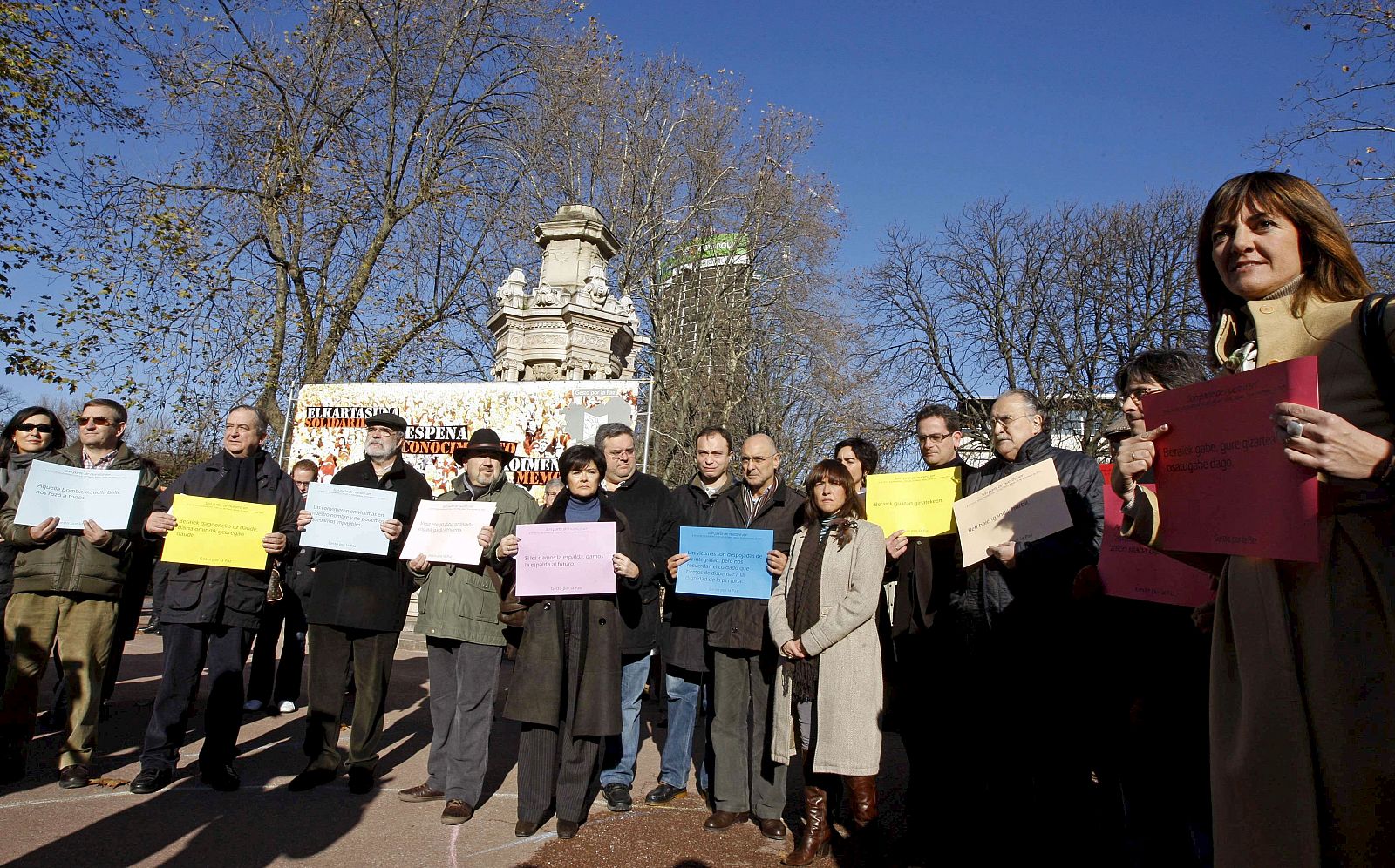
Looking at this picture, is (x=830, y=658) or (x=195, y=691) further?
(x=195, y=691)

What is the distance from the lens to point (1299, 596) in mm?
1803

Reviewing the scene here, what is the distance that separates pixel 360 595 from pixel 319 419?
7.74 metres

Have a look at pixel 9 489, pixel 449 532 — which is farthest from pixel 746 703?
pixel 9 489

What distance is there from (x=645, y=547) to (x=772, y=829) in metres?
1.82

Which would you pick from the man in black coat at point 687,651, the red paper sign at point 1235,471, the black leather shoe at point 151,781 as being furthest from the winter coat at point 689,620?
the red paper sign at point 1235,471

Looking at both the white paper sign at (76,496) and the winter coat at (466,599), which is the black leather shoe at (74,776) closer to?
the white paper sign at (76,496)

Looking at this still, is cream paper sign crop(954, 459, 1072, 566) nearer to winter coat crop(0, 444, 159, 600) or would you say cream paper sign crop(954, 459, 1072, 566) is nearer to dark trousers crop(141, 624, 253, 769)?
dark trousers crop(141, 624, 253, 769)

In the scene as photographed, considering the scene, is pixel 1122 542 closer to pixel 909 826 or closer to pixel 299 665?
pixel 909 826

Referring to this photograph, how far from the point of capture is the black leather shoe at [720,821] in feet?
16.2

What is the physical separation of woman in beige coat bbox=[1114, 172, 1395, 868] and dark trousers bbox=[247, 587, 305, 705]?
26.1ft

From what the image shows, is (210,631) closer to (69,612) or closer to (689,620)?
(69,612)

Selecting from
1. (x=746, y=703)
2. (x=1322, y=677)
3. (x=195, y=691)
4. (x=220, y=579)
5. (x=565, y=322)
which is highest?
(x=565, y=322)

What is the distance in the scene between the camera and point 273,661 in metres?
8.08

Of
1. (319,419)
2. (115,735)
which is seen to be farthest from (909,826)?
(319,419)
